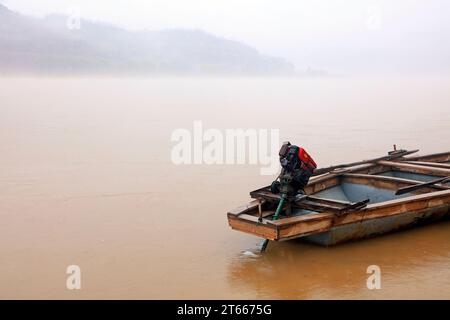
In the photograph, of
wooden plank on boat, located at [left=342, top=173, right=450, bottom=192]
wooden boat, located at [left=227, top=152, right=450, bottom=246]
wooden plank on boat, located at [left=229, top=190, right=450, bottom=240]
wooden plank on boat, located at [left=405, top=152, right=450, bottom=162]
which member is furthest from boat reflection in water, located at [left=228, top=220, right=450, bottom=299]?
wooden plank on boat, located at [left=405, top=152, right=450, bottom=162]

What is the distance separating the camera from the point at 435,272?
6.68 metres

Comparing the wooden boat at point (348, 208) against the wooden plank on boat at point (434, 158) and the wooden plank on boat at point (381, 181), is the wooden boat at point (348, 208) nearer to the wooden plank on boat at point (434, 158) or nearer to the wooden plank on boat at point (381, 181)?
the wooden plank on boat at point (381, 181)

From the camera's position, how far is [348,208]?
6.73 meters

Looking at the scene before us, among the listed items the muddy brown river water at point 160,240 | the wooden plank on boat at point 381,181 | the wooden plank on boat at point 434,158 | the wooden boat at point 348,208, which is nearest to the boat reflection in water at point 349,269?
the muddy brown river water at point 160,240

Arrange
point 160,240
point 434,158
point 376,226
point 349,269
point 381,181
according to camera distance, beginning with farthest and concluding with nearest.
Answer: point 434,158, point 381,181, point 160,240, point 376,226, point 349,269

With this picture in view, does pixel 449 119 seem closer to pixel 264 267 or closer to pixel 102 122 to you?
pixel 102 122

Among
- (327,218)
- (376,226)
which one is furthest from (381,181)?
(327,218)

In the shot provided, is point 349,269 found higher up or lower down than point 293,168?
lower down

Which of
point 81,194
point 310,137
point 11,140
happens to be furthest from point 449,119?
point 81,194

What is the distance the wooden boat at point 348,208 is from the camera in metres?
6.55

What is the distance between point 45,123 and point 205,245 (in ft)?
49.9

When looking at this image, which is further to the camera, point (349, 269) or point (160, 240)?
point (160, 240)

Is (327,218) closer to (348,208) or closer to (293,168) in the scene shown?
(348,208)

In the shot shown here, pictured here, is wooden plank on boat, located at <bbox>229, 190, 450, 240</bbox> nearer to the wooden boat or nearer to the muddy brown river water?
the wooden boat
